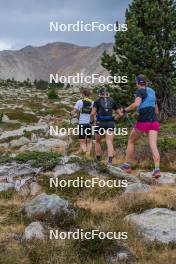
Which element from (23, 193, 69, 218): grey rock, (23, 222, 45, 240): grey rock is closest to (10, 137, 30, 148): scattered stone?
(23, 193, 69, 218): grey rock

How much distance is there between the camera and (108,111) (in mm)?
13680

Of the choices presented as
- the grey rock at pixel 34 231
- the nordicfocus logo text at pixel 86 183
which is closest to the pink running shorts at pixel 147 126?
the nordicfocus logo text at pixel 86 183

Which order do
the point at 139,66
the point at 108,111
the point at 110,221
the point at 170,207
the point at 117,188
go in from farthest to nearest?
the point at 139,66 < the point at 108,111 < the point at 117,188 < the point at 170,207 < the point at 110,221

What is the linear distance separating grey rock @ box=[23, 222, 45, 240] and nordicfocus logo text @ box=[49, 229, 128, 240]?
0.18 m

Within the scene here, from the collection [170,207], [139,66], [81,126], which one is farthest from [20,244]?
[139,66]

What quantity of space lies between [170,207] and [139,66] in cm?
1964

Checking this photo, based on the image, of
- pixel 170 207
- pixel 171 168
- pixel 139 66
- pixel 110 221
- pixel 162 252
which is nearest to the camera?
pixel 162 252

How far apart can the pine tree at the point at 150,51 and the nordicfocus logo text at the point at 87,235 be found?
769 inches

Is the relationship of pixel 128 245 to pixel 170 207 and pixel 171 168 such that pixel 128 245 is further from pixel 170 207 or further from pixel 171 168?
pixel 171 168

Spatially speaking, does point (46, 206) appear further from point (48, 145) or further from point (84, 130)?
point (48, 145)

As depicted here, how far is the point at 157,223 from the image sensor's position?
28.9ft

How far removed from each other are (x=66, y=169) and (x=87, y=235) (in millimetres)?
4520

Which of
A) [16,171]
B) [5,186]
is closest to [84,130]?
[16,171]

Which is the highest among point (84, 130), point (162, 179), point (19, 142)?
point (84, 130)
